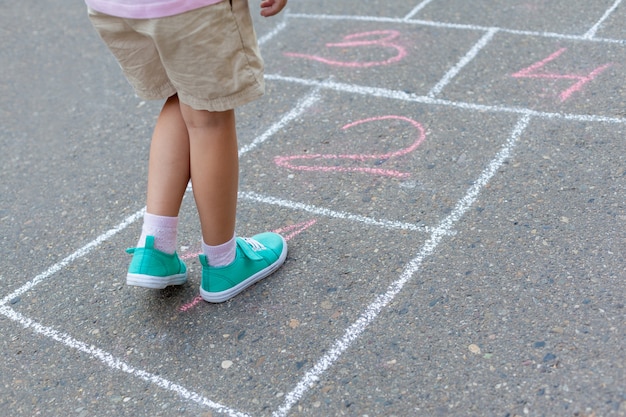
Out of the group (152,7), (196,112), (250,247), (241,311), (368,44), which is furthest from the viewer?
(368,44)

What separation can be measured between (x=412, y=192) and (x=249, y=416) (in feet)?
3.85

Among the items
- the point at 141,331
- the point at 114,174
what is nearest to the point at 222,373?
the point at 141,331

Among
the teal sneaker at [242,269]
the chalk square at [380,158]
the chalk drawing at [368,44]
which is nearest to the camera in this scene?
the teal sneaker at [242,269]

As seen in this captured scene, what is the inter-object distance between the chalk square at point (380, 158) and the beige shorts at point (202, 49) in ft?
2.83

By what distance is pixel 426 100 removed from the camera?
3395 mm

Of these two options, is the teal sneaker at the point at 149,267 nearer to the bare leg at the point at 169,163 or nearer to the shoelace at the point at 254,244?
the bare leg at the point at 169,163

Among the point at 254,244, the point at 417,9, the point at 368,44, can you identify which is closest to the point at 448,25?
the point at 417,9

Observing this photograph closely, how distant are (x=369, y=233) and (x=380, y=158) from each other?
53 centimetres

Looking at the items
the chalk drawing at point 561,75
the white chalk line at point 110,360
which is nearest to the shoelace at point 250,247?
the white chalk line at point 110,360

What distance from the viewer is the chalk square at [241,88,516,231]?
276 centimetres

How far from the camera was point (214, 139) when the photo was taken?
2150 millimetres

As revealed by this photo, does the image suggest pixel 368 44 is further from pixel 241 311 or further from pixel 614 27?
pixel 241 311

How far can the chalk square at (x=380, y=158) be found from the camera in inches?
109

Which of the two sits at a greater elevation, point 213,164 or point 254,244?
point 213,164
